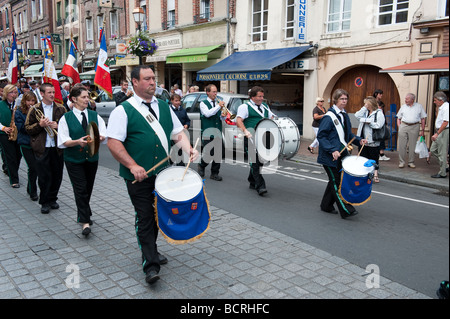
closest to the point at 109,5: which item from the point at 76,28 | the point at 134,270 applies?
the point at 76,28

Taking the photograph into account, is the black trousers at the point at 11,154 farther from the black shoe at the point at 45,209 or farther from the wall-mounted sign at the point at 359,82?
the wall-mounted sign at the point at 359,82

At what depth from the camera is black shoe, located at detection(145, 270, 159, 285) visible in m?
3.79

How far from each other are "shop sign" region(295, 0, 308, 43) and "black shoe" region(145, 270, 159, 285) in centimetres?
1305

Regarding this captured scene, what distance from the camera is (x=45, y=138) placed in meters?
6.20

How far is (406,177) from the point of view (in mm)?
9523

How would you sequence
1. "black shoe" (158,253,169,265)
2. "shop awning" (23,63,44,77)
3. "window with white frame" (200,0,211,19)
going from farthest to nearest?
"shop awning" (23,63,44,77) → "window with white frame" (200,0,211,19) → "black shoe" (158,253,169,265)

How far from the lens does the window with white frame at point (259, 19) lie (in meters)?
17.8

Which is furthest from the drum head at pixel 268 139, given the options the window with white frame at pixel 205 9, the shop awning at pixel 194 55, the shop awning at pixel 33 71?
the shop awning at pixel 33 71

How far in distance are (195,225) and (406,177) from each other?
718 cm

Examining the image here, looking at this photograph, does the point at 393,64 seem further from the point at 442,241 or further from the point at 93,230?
the point at 93,230

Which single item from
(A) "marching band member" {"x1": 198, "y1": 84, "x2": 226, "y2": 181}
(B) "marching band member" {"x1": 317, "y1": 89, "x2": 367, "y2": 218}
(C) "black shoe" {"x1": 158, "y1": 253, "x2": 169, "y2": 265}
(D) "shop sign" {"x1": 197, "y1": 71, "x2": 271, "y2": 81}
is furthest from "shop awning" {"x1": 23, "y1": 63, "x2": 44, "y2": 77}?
(C) "black shoe" {"x1": 158, "y1": 253, "x2": 169, "y2": 265}

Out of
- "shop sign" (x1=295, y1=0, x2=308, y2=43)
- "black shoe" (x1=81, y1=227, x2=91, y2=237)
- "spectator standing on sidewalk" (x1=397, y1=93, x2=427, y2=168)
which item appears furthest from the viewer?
"shop sign" (x1=295, y1=0, x2=308, y2=43)

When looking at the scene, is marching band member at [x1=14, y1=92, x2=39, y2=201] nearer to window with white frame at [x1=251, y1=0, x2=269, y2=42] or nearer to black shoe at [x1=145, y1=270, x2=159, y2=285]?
black shoe at [x1=145, y1=270, x2=159, y2=285]

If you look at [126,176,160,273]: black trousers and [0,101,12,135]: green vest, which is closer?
[126,176,160,273]: black trousers
